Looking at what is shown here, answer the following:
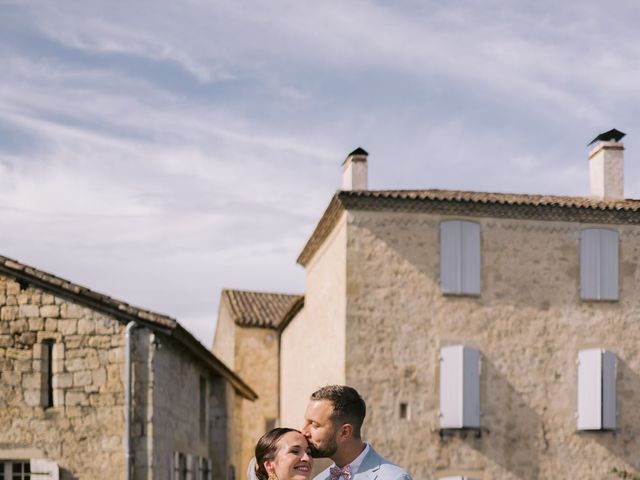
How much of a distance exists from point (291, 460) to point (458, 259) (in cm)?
1762

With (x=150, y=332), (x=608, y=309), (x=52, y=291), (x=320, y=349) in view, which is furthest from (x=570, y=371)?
(x=52, y=291)

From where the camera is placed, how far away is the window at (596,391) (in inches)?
850

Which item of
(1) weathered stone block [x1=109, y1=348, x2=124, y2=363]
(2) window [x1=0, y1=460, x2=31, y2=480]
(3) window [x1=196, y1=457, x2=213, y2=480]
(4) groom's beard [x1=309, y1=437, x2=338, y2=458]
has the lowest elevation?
(3) window [x1=196, y1=457, x2=213, y2=480]

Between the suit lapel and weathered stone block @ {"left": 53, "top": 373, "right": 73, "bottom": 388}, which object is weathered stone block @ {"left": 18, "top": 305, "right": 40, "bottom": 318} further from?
the suit lapel

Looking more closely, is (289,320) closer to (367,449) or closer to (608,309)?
(608,309)

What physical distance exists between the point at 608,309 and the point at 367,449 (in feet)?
60.3

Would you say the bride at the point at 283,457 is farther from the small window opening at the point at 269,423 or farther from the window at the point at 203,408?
the small window opening at the point at 269,423

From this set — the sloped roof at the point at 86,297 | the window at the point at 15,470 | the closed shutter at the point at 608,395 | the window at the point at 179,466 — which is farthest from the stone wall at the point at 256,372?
the window at the point at 15,470

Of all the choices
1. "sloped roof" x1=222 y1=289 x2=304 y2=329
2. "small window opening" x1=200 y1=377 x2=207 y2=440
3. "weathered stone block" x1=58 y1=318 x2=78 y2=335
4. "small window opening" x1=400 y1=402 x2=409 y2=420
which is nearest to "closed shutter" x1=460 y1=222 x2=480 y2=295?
"small window opening" x1=400 y1=402 x2=409 y2=420

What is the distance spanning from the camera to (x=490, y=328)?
21656mm

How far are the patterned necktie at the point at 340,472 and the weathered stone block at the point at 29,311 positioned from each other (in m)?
12.5

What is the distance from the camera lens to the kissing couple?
429 centimetres

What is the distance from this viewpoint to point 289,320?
31016 mm

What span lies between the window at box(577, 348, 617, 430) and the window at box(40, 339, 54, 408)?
10462 mm
